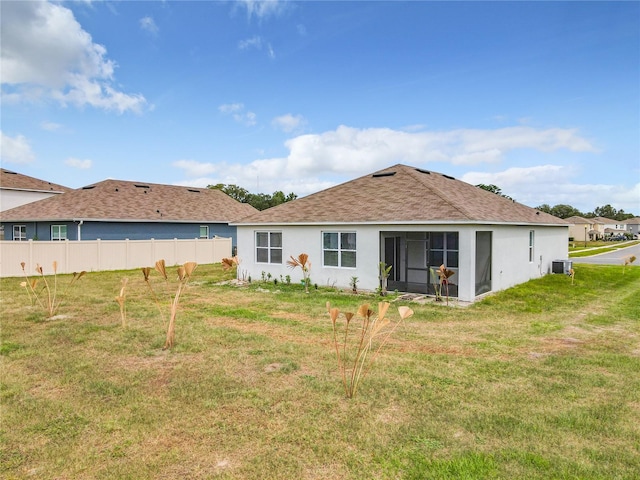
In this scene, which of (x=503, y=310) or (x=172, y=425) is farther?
(x=503, y=310)

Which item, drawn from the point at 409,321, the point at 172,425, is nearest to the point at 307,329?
the point at 409,321

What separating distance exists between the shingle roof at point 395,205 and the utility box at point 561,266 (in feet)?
7.28

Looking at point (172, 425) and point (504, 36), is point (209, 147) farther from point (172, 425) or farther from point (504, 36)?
point (172, 425)

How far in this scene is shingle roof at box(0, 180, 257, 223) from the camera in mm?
22469

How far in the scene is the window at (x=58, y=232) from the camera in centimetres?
2211

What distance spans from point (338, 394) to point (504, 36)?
50.7 feet

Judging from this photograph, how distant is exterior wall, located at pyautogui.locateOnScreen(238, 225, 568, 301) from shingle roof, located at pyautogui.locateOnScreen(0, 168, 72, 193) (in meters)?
25.2

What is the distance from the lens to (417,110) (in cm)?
1955

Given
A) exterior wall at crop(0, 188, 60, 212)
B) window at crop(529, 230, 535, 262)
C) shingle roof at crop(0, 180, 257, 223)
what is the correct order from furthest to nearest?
1. exterior wall at crop(0, 188, 60, 212)
2. shingle roof at crop(0, 180, 257, 223)
3. window at crop(529, 230, 535, 262)

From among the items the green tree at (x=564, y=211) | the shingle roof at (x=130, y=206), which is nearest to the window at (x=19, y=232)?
the shingle roof at (x=130, y=206)

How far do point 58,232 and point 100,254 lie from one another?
14.4 ft

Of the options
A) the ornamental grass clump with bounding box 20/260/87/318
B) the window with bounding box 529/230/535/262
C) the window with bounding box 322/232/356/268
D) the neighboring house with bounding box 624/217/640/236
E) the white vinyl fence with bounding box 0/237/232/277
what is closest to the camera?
the ornamental grass clump with bounding box 20/260/87/318

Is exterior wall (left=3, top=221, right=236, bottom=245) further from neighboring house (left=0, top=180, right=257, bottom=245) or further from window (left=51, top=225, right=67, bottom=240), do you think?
window (left=51, top=225, right=67, bottom=240)

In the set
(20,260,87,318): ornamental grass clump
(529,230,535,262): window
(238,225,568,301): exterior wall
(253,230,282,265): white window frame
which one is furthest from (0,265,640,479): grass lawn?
(529,230,535,262): window
